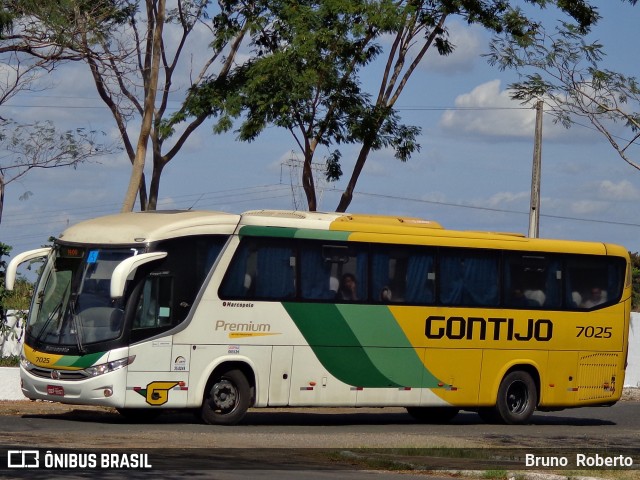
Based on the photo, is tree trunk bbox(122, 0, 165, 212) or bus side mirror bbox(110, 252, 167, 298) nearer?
bus side mirror bbox(110, 252, 167, 298)

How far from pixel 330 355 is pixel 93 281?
4.09 metres

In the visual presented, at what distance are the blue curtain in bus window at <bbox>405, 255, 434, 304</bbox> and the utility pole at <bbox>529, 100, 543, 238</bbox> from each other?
1540cm

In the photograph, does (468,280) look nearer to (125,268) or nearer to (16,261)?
(125,268)

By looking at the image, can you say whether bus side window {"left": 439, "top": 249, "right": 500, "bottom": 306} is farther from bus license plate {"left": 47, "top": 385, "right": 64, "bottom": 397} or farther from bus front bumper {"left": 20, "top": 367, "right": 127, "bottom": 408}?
bus license plate {"left": 47, "top": 385, "right": 64, "bottom": 397}

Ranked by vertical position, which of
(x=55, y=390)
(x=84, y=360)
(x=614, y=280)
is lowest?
(x=55, y=390)

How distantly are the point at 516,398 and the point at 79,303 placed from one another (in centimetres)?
843

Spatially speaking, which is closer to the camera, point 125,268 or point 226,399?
point 125,268

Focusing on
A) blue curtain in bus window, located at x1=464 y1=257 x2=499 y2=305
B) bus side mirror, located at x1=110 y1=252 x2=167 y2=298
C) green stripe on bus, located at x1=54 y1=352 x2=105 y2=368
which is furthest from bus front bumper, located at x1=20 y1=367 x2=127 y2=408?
blue curtain in bus window, located at x1=464 y1=257 x2=499 y2=305

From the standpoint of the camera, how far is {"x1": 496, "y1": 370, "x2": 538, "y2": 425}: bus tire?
2256cm

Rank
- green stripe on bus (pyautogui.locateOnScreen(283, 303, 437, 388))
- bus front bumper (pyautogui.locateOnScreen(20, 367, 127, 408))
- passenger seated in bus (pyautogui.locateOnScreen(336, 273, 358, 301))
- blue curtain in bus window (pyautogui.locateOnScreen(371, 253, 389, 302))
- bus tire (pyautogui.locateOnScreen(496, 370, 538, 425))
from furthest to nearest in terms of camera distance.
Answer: bus tire (pyautogui.locateOnScreen(496, 370, 538, 425))
blue curtain in bus window (pyautogui.locateOnScreen(371, 253, 389, 302))
passenger seated in bus (pyautogui.locateOnScreen(336, 273, 358, 301))
green stripe on bus (pyautogui.locateOnScreen(283, 303, 437, 388))
bus front bumper (pyautogui.locateOnScreen(20, 367, 127, 408))

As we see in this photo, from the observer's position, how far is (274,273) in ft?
65.3

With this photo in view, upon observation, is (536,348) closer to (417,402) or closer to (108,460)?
(417,402)

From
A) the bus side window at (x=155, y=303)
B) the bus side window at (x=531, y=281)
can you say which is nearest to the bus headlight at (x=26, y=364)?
the bus side window at (x=155, y=303)

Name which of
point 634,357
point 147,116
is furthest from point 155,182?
point 634,357
